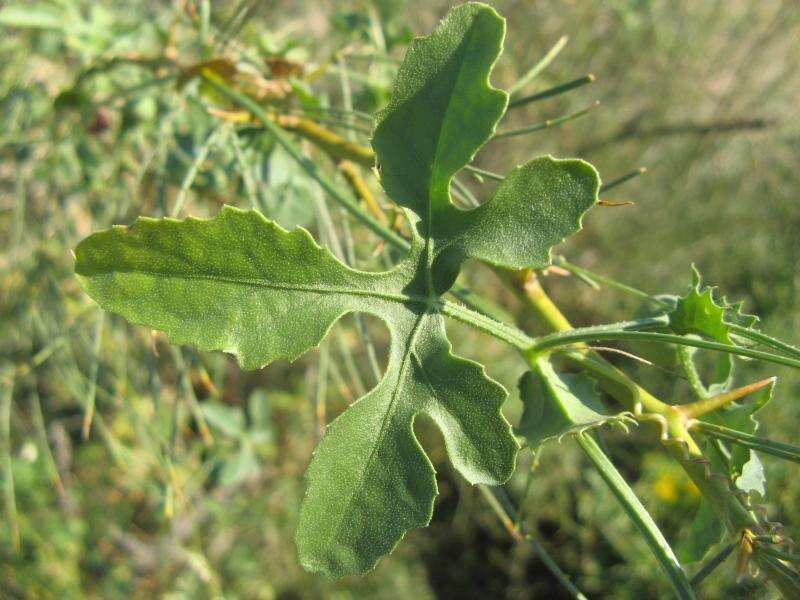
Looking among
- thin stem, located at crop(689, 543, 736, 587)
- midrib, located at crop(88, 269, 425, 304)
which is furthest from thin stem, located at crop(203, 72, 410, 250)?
thin stem, located at crop(689, 543, 736, 587)

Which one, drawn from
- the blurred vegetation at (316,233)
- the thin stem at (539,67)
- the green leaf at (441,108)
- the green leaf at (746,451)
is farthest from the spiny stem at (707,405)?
the blurred vegetation at (316,233)

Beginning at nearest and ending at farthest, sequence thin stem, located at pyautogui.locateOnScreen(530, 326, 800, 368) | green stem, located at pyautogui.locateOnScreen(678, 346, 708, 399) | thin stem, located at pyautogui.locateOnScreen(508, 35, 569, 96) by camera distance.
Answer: thin stem, located at pyautogui.locateOnScreen(530, 326, 800, 368) → green stem, located at pyautogui.locateOnScreen(678, 346, 708, 399) → thin stem, located at pyautogui.locateOnScreen(508, 35, 569, 96)

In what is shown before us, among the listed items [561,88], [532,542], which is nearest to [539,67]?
[561,88]

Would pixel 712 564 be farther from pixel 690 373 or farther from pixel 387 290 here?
pixel 387 290

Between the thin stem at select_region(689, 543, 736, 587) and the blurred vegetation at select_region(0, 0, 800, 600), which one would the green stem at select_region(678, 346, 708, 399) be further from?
the blurred vegetation at select_region(0, 0, 800, 600)

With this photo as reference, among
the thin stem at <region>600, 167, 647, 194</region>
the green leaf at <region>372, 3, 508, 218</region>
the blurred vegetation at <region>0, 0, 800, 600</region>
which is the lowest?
A: the blurred vegetation at <region>0, 0, 800, 600</region>

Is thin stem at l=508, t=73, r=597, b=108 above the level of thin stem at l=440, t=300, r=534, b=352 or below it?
above

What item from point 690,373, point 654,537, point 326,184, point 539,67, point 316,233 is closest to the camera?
point 654,537
